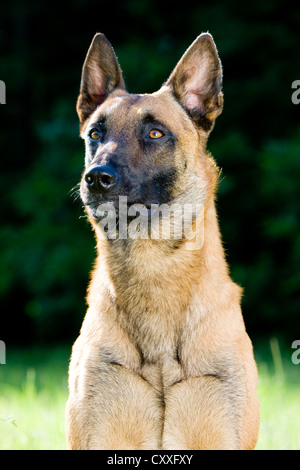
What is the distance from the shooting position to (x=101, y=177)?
3.08 metres

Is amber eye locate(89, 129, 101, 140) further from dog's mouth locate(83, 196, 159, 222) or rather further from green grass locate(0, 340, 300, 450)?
green grass locate(0, 340, 300, 450)

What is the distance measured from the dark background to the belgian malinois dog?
6368mm

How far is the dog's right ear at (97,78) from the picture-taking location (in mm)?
3764

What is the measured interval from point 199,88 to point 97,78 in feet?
2.08

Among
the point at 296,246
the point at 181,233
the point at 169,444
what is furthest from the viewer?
the point at 296,246

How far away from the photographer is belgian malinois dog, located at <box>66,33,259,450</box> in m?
2.97

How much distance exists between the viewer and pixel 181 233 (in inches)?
131

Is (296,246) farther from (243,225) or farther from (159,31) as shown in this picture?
(159,31)

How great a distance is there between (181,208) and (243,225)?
26.4 ft

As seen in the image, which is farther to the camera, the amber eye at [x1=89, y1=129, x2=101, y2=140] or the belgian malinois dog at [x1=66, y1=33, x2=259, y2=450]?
the amber eye at [x1=89, y1=129, x2=101, y2=140]

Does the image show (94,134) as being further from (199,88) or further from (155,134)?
(199,88)

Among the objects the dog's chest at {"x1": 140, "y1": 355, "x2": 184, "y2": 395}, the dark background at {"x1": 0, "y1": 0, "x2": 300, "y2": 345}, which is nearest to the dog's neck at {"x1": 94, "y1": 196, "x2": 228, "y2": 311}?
the dog's chest at {"x1": 140, "y1": 355, "x2": 184, "y2": 395}

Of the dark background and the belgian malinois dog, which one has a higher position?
the dark background
